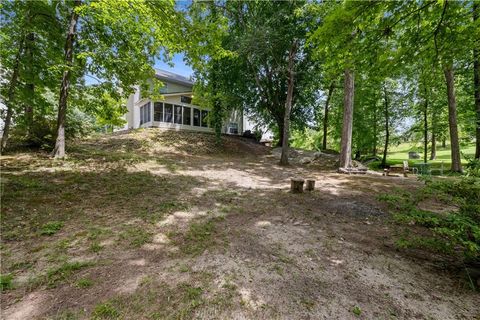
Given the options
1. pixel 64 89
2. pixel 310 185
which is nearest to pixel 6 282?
pixel 310 185

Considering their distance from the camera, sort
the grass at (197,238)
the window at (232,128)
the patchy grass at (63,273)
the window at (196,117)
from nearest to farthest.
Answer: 1. the patchy grass at (63,273)
2. the grass at (197,238)
3. the window at (196,117)
4. the window at (232,128)

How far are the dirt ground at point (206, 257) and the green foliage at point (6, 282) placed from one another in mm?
71

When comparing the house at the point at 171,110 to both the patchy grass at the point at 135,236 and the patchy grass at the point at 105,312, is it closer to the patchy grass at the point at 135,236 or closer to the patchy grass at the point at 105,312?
the patchy grass at the point at 135,236

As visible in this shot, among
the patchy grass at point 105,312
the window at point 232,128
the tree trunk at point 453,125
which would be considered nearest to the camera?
the patchy grass at point 105,312

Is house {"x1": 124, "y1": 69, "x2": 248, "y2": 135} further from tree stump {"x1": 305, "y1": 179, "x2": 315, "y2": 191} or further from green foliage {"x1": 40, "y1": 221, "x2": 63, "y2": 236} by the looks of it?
green foliage {"x1": 40, "y1": 221, "x2": 63, "y2": 236}

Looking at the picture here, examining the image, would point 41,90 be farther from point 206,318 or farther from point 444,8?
point 444,8

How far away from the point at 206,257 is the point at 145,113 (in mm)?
19045

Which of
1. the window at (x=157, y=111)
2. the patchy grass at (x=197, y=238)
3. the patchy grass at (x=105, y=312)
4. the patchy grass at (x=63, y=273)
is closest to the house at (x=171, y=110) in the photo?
the window at (x=157, y=111)

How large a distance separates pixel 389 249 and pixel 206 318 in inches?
120

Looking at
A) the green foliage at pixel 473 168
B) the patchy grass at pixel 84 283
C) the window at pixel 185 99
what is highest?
the window at pixel 185 99

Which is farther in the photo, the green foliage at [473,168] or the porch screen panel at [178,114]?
the porch screen panel at [178,114]

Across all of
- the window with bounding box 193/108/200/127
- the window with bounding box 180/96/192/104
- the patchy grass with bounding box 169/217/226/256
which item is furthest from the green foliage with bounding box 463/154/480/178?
the window with bounding box 180/96/192/104

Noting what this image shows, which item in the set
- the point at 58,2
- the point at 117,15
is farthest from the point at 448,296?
the point at 58,2

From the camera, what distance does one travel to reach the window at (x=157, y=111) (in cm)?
1827
